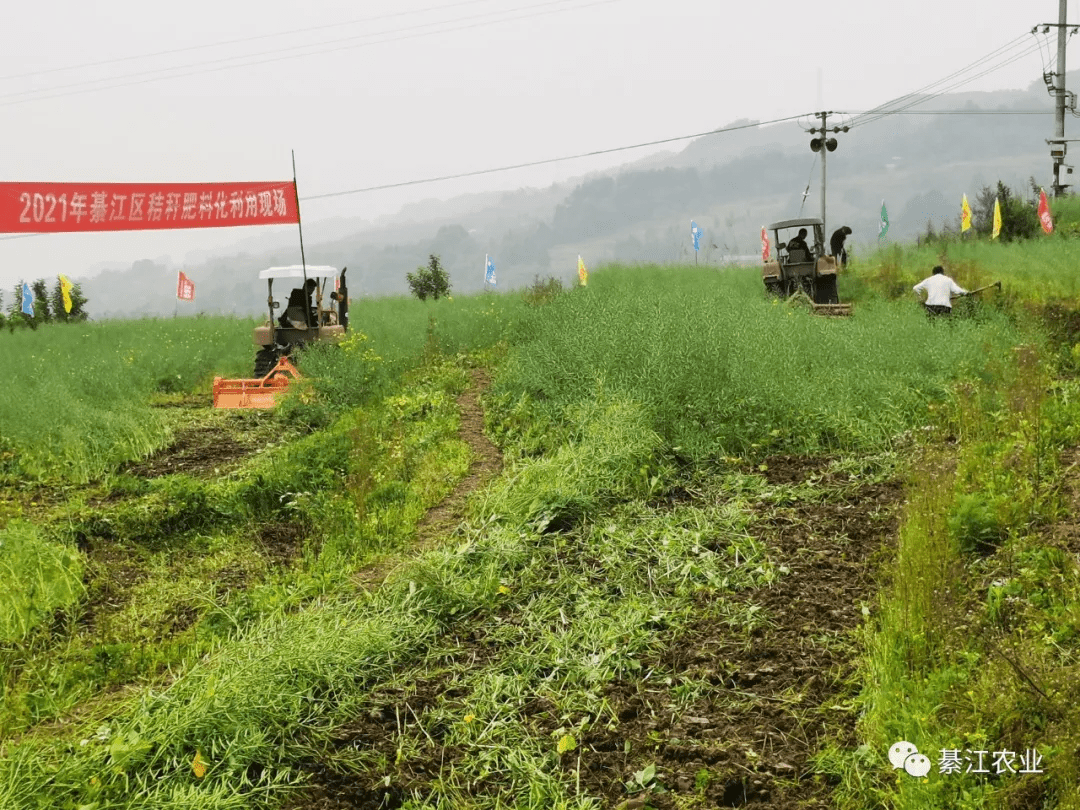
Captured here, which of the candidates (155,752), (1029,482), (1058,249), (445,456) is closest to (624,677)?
(155,752)

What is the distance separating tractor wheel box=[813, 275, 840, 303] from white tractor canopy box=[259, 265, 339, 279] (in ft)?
30.8

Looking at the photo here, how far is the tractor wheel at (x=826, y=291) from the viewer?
1808cm

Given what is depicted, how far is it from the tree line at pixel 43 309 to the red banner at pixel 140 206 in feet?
52.1

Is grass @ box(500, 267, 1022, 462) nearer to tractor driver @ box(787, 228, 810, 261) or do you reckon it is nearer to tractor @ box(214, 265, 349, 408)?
tractor @ box(214, 265, 349, 408)

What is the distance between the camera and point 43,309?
34812 mm

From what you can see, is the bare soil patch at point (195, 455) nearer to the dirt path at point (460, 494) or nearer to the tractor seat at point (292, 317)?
the dirt path at point (460, 494)

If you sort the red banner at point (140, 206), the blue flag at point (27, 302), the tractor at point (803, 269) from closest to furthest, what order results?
the red banner at point (140, 206)
the tractor at point (803, 269)
the blue flag at point (27, 302)

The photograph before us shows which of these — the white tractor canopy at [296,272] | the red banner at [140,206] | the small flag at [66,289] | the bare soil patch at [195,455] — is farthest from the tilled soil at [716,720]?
the small flag at [66,289]

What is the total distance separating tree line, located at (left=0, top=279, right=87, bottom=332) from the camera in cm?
3148

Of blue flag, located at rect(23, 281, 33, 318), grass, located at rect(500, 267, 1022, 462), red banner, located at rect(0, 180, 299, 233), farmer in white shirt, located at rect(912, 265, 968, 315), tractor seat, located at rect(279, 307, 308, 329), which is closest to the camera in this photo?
grass, located at rect(500, 267, 1022, 462)

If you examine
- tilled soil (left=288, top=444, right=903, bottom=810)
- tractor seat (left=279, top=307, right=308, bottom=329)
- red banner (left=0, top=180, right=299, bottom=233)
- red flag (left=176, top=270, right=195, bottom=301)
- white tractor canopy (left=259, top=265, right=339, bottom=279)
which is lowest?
tilled soil (left=288, top=444, right=903, bottom=810)

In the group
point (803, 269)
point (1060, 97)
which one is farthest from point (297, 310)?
point (1060, 97)

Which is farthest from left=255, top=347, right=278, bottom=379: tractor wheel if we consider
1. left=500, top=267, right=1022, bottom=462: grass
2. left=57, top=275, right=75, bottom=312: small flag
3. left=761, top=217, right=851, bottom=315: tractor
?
left=57, top=275, right=75, bottom=312: small flag

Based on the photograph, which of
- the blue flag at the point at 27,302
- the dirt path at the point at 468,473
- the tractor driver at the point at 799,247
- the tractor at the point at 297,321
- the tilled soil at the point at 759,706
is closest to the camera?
the tilled soil at the point at 759,706
